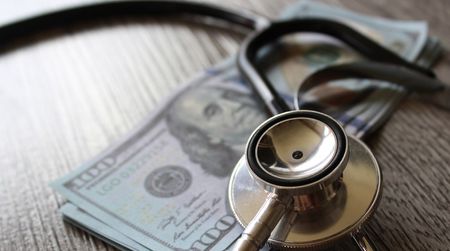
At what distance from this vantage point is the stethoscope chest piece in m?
0.38

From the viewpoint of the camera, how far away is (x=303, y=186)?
0.38 metres

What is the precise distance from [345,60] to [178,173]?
0.78 feet

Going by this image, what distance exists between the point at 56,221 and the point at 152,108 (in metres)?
0.18

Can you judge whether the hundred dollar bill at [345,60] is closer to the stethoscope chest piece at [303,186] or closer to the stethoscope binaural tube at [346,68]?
the stethoscope binaural tube at [346,68]

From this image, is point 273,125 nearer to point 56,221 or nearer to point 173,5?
point 56,221

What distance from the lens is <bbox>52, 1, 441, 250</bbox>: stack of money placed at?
49cm

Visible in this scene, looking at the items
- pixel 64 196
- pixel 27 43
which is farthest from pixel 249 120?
pixel 27 43

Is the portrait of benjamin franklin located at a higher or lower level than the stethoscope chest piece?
higher

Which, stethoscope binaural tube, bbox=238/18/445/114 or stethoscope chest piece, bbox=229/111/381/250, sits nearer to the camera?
stethoscope chest piece, bbox=229/111/381/250

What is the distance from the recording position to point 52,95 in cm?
67

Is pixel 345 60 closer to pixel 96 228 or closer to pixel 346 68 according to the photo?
pixel 346 68

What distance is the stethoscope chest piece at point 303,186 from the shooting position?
1.25 ft

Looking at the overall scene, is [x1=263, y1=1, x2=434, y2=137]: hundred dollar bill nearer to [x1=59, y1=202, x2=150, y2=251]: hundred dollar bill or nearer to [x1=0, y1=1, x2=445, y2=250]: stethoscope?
[x1=0, y1=1, x2=445, y2=250]: stethoscope

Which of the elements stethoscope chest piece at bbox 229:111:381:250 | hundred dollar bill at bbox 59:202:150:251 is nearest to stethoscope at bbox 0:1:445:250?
stethoscope chest piece at bbox 229:111:381:250
